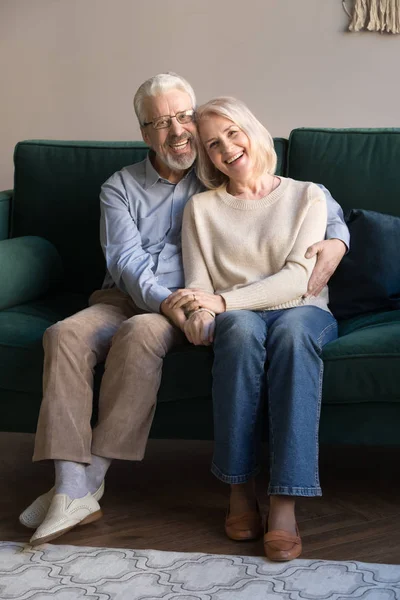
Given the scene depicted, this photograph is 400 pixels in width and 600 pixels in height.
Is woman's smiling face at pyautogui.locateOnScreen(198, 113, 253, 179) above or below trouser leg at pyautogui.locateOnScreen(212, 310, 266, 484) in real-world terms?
above

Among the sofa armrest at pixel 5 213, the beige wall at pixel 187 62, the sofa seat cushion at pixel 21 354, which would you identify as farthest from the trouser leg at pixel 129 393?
the beige wall at pixel 187 62

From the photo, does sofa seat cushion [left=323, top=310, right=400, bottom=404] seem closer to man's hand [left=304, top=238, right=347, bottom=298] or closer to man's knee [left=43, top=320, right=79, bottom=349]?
man's hand [left=304, top=238, right=347, bottom=298]

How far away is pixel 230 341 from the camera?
6.41 feet

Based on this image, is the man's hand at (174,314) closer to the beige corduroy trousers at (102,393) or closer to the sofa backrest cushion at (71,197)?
the beige corduroy trousers at (102,393)

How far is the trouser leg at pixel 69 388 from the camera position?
1.99 meters

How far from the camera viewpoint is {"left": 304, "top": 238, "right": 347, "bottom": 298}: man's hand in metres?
2.21

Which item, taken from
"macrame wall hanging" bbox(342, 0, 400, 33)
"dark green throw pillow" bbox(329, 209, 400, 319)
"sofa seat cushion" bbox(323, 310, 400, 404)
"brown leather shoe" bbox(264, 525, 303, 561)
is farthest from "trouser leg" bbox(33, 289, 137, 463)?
"macrame wall hanging" bbox(342, 0, 400, 33)

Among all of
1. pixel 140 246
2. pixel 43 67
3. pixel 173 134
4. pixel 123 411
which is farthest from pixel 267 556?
pixel 43 67

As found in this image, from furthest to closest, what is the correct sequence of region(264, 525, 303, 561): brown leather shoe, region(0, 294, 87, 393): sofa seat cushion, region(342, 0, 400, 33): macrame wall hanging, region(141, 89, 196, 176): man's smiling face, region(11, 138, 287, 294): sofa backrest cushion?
region(342, 0, 400, 33): macrame wall hanging → region(11, 138, 287, 294): sofa backrest cushion → region(141, 89, 196, 176): man's smiling face → region(0, 294, 87, 393): sofa seat cushion → region(264, 525, 303, 561): brown leather shoe

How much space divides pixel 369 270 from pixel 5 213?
1214mm

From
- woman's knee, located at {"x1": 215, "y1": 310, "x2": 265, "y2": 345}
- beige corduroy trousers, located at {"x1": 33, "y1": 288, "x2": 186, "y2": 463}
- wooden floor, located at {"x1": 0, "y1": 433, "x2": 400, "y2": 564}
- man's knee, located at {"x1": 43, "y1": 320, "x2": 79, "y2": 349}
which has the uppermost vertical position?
woman's knee, located at {"x1": 215, "y1": 310, "x2": 265, "y2": 345}

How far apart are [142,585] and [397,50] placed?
2100 mm

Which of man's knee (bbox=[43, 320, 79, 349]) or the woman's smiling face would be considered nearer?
man's knee (bbox=[43, 320, 79, 349])

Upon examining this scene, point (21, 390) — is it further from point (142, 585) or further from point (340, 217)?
point (340, 217)
